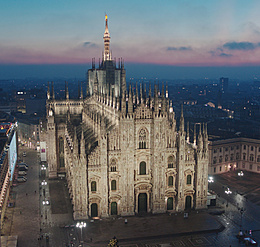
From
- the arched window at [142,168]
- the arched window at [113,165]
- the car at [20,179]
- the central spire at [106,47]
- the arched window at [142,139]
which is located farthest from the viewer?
the central spire at [106,47]

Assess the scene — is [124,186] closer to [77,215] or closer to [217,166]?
[77,215]

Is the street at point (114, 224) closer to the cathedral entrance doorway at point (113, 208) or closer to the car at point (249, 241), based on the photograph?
the car at point (249, 241)

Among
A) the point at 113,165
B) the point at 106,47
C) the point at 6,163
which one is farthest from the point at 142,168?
the point at 106,47

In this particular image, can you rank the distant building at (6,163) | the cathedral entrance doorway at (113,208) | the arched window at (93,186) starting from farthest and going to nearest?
the cathedral entrance doorway at (113,208), the distant building at (6,163), the arched window at (93,186)

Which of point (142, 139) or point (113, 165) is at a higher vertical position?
point (142, 139)

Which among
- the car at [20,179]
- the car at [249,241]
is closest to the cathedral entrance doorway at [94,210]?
the car at [249,241]

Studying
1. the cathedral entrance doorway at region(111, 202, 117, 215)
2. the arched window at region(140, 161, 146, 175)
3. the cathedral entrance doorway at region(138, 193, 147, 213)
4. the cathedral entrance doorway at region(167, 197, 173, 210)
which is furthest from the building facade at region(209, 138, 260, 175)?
the cathedral entrance doorway at region(111, 202, 117, 215)

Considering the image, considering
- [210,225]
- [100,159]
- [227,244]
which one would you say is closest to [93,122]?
[100,159]

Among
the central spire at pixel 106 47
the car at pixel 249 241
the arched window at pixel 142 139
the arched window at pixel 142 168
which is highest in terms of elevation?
the central spire at pixel 106 47

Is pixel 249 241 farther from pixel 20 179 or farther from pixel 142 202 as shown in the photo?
pixel 20 179

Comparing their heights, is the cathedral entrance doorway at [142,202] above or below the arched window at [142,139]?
below

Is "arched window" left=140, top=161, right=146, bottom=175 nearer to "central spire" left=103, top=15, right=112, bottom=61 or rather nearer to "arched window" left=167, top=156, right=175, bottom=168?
"arched window" left=167, top=156, right=175, bottom=168
